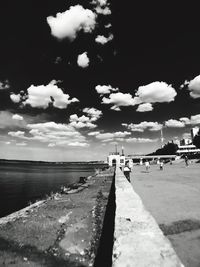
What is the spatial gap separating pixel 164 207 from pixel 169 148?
143 meters

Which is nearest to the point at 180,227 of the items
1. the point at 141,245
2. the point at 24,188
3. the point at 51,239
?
the point at 141,245

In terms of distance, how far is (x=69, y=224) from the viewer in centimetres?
729

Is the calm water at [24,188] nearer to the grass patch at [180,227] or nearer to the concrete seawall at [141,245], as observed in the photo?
the grass patch at [180,227]

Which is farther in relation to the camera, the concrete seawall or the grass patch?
the grass patch

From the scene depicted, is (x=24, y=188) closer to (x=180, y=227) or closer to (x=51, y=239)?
(x=51, y=239)

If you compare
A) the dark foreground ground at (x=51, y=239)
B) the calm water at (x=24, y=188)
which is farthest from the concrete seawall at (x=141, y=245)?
the calm water at (x=24, y=188)

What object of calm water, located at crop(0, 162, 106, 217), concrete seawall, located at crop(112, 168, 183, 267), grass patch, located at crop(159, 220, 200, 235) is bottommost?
calm water, located at crop(0, 162, 106, 217)

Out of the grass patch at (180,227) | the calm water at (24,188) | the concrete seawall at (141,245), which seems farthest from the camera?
the calm water at (24,188)

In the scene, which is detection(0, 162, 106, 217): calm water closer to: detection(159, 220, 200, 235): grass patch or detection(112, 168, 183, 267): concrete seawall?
detection(159, 220, 200, 235): grass patch

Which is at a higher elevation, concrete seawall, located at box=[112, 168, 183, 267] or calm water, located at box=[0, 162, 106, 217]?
concrete seawall, located at box=[112, 168, 183, 267]

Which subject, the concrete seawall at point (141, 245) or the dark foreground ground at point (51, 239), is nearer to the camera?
the concrete seawall at point (141, 245)

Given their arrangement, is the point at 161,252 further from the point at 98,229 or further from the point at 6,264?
the point at 98,229

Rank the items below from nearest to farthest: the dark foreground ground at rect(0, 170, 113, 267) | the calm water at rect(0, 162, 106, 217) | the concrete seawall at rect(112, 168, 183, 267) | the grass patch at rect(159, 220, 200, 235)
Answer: the concrete seawall at rect(112, 168, 183, 267), the dark foreground ground at rect(0, 170, 113, 267), the grass patch at rect(159, 220, 200, 235), the calm water at rect(0, 162, 106, 217)

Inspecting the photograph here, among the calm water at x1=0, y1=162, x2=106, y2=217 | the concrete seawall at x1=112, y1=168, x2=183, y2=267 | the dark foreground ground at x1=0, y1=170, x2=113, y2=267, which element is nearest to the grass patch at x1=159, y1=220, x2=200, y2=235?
the concrete seawall at x1=112, y1=168, x2=183, y2=267
